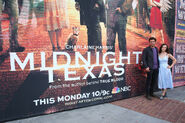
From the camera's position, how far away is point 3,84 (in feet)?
9.66

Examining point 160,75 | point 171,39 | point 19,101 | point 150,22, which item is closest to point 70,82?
point 19,101

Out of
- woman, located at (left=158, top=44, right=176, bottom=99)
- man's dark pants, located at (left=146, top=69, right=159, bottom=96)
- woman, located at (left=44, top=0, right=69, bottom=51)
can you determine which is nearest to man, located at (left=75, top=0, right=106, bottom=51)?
woman, located at (left=44, top=0, right=69, bottom=51)

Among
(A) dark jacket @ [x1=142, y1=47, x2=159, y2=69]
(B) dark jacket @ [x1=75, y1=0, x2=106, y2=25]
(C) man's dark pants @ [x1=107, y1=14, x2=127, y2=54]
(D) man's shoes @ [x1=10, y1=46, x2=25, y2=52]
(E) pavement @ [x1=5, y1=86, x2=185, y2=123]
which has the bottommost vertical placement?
(E) pavement @ [x1=5, y1=86, x2=185, y2=123]

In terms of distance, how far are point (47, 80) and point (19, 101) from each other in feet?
2.37

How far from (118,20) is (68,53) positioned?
1876 millimetres

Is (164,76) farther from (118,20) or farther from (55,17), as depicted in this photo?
(55,17)

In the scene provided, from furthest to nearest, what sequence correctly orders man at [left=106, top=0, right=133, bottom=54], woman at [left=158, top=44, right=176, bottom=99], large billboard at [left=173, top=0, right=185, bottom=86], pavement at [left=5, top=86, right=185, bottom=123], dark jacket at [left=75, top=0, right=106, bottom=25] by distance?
large billboard at [left=173, top=0, right=185, bottom=86] < woman at [left=158, top=44, right=176, bottom=99] < man at [left=106, top=0, right=133, bottom=54] < dark jacket at [left=75, top=0, right=106, bottom=25] < pavement at [left=5, top=86, right=185, bottom=123]

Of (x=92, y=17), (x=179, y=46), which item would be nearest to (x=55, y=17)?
(x=92, y=17)

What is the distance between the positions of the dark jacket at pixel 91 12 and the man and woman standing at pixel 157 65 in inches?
67.7

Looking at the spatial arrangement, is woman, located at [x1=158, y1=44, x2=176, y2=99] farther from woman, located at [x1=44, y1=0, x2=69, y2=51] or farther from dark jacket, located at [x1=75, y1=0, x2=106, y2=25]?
woman, located at [x1=44, y1=0, x2=69, y2=51]

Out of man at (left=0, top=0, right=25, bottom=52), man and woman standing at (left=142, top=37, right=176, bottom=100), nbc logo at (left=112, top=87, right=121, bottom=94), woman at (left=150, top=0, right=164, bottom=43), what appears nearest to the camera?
man at (left=0, top=0, right=25, bottom=52)

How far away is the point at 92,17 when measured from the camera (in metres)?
3.84

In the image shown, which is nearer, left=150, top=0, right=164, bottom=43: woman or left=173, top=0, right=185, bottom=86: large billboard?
left=150, top=0, right=164, bottom=43: woman

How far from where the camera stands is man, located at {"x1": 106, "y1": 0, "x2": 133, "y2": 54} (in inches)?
162
